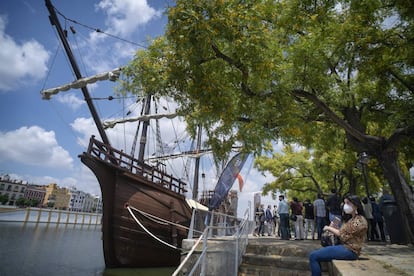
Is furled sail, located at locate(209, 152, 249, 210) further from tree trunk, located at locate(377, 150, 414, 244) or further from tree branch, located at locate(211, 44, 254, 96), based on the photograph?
tree branch, located at locate(211, 44, 254, 96)

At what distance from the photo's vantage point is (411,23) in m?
6.64

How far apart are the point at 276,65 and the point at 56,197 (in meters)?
122

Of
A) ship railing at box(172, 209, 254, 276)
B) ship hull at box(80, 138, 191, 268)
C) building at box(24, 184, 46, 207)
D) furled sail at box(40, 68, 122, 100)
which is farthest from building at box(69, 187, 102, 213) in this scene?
ship railing at box(172, 209, 254, 276)

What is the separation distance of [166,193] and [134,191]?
2.12m

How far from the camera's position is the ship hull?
38.6ft

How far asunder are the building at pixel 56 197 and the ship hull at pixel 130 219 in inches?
4107

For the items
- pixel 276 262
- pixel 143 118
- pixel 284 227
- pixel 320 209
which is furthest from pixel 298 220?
pixel 143 118

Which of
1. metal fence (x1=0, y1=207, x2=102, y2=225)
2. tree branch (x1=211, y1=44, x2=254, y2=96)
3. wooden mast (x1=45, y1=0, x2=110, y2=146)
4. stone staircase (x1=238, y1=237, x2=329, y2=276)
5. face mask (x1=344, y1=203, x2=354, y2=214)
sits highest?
wooden mast (x1=45, y1=0, x2=110, y2=146)

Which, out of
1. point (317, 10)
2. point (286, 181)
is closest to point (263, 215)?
point (286, 181)

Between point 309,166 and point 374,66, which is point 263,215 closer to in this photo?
point 309,166

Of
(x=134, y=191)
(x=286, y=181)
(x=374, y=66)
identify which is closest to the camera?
(x=374, y=66)

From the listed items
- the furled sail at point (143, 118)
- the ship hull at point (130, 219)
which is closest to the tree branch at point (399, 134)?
the ship hull at point (130, 219)

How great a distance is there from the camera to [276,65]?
5.82 meters

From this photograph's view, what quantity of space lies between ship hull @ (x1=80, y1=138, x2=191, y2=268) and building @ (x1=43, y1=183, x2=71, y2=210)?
342 feet
